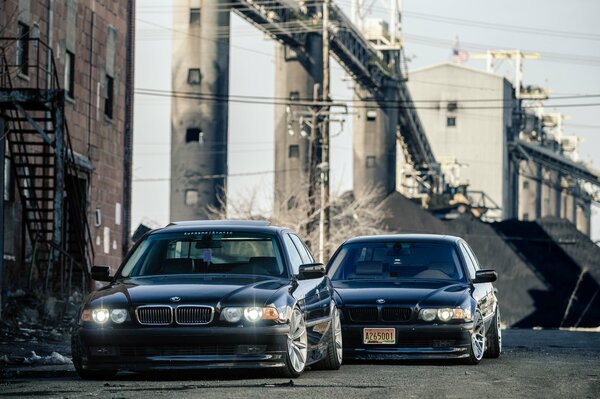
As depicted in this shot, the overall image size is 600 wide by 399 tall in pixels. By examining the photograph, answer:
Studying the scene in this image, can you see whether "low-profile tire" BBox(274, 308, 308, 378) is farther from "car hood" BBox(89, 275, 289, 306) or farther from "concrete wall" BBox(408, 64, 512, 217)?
"concrete wall" BBox(408, 64, 512, 217)

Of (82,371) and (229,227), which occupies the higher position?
(229,227)

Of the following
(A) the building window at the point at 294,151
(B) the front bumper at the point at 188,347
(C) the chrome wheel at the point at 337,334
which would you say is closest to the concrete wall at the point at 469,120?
(A) the building window at the point at 294,151

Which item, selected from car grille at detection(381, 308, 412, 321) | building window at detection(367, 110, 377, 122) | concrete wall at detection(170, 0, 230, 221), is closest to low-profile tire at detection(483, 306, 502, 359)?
car grille at detection(381, 308, 412, 321)

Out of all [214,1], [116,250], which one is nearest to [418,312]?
[116,250]

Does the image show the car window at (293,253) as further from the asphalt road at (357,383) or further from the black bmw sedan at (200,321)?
the asphalt road at (357,383)

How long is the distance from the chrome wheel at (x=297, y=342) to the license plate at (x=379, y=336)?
8.92ft

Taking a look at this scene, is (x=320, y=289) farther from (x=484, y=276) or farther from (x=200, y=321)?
(x=484, y=276)

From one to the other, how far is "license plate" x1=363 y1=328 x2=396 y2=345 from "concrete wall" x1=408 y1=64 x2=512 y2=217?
87185 millimetres

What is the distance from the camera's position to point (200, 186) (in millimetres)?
68125

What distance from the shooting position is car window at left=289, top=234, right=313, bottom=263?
14.8m

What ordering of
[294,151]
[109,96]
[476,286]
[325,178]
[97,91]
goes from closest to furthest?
[476,286] → [97,91] → [109,96] → [325,178] → [294,151]

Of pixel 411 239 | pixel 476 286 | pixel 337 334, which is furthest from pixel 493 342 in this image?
pixel 337 334

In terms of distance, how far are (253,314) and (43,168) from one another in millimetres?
17339

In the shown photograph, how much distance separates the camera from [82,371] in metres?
12.8
